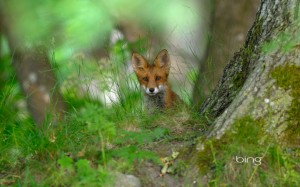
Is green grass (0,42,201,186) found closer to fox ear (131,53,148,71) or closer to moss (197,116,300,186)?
moss (197,116,300,186)

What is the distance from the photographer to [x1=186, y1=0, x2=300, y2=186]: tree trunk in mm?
4754

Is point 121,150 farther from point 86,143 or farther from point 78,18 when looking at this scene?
point 78,18

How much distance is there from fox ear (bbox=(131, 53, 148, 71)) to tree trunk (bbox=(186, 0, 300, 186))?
2474 millimetres

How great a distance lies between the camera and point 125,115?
5855 mm

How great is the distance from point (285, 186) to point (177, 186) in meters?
0.79

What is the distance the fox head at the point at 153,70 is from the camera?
7.73 metres

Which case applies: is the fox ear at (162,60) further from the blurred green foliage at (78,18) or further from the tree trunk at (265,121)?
the tree trunk at (265,121)

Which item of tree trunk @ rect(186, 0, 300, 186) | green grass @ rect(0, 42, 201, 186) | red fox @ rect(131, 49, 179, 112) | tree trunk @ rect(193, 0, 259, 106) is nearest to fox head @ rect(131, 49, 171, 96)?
red fox @ rect(131, 49, 179, 112)

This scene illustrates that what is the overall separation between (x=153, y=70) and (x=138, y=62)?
210 millimetres

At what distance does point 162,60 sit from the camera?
A: 782 cm

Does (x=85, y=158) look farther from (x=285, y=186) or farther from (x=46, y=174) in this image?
(x=285, y=186)

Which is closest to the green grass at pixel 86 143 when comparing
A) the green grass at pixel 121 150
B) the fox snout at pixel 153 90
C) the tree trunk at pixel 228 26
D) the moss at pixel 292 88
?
the green grass at pixel 121 150

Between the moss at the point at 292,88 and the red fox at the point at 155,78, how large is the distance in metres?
2.62

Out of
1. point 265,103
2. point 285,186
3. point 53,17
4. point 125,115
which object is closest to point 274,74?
point 265,103
